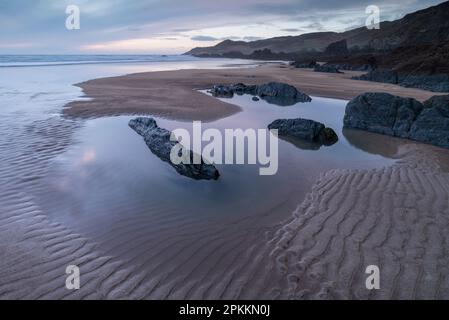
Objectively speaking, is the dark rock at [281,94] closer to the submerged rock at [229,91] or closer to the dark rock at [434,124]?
the submerged rock at [229,91]

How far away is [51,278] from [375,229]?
507cm

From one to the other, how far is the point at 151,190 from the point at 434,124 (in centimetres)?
1033

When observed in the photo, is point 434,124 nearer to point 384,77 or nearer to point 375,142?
point 375,142

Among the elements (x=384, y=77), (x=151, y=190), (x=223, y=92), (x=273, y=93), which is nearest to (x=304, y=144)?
(x=151, y=190)

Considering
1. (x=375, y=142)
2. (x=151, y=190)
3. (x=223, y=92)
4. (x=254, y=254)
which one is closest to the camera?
(x=254, y=254)

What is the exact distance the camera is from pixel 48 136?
10359mm

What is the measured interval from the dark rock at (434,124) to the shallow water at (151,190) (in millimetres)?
1498

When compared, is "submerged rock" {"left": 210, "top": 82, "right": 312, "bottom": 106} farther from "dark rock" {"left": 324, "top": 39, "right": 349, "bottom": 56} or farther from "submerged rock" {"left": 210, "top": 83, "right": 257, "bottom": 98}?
"dark rock" {"left": 324, "top": 39, "right": 349, "bottom": 56}

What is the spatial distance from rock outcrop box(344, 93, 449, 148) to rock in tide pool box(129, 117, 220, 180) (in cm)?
822

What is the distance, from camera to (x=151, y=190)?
6.64 m

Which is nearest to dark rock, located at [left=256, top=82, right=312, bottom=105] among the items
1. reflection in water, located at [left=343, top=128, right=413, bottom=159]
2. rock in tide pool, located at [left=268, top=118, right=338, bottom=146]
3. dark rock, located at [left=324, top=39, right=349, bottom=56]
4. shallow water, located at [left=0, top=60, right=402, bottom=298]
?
reflection in water, located at [left=343, top=128, right=413, bottom=159]

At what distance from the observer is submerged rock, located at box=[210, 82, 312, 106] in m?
20.3

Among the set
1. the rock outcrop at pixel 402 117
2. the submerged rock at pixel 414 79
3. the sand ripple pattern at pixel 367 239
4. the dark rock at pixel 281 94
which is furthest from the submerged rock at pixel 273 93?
the sand ripple pattern at pixel 367 239
